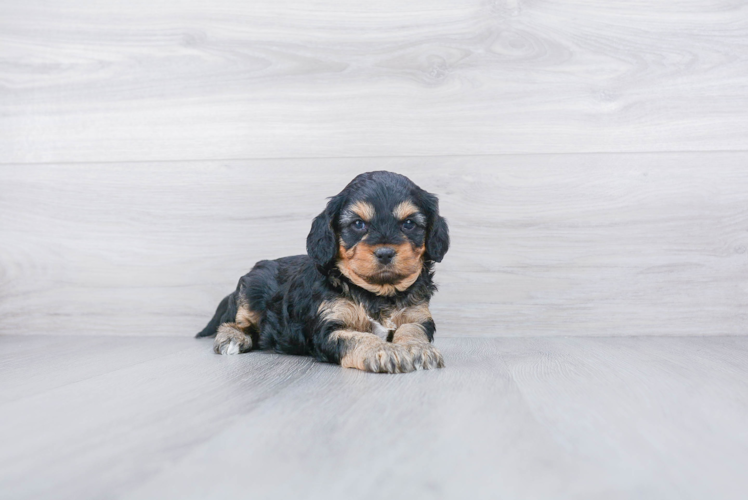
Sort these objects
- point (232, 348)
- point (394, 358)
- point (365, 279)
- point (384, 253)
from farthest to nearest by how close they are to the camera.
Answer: point (232, 348) → point (365, 279) → point (384, 253) → point (394, 358)

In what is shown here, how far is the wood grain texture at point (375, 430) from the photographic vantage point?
Answer: 81cm

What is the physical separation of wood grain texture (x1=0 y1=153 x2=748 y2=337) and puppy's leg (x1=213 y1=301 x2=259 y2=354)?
0.44 metres

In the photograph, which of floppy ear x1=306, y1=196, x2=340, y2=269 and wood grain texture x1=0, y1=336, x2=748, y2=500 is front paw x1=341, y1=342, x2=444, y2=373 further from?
floppy ear x1=306, y1=196, x2=340, y2=269

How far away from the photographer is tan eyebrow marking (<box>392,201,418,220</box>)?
74.7 inches

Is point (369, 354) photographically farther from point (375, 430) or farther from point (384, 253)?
point (375, 430)

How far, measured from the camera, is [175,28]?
2.79 metres

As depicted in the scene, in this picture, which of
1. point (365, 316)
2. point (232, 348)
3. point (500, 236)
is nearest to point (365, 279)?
point (365, 316)

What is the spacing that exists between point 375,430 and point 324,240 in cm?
98

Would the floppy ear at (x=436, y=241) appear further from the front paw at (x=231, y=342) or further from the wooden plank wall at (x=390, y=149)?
the front paw at (x=231, y=342)

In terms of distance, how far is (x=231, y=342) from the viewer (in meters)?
2.16

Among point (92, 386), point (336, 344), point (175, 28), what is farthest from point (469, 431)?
point (175, 28)

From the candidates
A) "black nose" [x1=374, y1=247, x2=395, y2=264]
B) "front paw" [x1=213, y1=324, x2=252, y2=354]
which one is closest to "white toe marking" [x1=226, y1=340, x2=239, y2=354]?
"front paw" [x1=213, y1=324, x2=252, y2=354]

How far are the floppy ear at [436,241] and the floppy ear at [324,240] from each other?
1.07 feet

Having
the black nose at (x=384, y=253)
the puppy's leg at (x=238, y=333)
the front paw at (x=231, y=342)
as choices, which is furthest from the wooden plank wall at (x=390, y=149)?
the black nose at (x=384, y=253)
